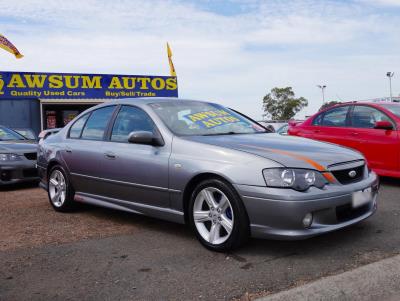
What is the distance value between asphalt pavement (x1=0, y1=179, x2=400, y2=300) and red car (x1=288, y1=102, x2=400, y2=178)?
2.36 metres

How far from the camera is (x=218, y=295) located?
2953mm

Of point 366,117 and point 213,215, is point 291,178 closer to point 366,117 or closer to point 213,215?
point 213,215

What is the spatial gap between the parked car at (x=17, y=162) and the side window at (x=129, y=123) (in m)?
3.62

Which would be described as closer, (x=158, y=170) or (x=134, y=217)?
(x=158, y=170)

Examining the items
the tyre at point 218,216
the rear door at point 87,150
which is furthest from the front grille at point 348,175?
the rear door at point 87,150

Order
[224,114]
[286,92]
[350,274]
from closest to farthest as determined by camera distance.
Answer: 1. [350,274]
2. [224,114]
3. [286,92]

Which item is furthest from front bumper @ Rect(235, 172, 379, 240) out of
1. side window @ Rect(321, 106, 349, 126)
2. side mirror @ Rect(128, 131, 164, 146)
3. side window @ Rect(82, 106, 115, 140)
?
side window @ Rect(321, 106, 349, 126)

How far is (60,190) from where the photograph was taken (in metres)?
5.72

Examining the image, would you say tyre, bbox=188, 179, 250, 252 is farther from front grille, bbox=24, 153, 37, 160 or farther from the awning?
the awning

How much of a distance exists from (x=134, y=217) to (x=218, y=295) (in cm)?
254

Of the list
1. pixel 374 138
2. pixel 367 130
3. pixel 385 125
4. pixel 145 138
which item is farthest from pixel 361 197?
pixel 367 130

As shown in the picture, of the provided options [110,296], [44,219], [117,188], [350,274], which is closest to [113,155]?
[117,188]

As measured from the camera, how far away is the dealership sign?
19.6 m

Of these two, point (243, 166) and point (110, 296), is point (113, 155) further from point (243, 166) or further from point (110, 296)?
point (110, 296)
